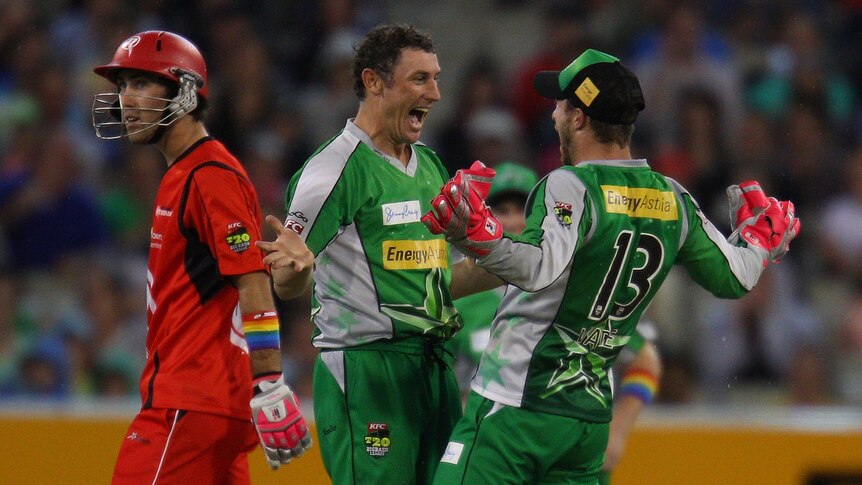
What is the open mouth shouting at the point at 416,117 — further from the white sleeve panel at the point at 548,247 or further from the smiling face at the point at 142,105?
the smiling face at the point at 142,105

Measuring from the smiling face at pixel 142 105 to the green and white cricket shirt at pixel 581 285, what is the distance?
1433mm

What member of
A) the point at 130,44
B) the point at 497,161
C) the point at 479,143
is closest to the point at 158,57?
the point at 130,44

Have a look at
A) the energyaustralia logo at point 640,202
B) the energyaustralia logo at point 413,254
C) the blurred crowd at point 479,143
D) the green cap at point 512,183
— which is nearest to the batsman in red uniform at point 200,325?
the energyaustralia logo at point 413,254

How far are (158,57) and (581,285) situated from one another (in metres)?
1.80

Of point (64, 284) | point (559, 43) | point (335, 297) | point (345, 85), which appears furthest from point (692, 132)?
point (335, 297)

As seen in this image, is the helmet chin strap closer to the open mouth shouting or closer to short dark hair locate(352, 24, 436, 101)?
short dark hair locate(352, 24, 436, 101)

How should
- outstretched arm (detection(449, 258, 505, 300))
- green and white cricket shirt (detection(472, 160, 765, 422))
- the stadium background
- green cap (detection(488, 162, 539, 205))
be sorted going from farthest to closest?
1. the stadium background
2. green cap (detection(488, 162, 539, 205))
3. outstretched arm (detection(449, 258, 505, 300))
4. green and white cricket shirt (detection(472, 160, 765, 422))

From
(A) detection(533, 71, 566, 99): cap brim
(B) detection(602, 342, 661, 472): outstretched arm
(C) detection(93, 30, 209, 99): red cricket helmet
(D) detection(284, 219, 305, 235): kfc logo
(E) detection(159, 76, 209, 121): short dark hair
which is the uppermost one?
(C) detection(93, 30, 209, 99): red cricket helmet

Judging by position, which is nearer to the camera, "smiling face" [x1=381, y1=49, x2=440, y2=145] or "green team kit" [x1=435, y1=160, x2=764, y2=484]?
"green team kit" [x1=435, y1=160, x2=764, y2=484]

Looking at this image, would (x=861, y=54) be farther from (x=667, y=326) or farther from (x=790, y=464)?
(x=790, y=464)

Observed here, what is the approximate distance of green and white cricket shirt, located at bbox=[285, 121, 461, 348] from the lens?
193 inches

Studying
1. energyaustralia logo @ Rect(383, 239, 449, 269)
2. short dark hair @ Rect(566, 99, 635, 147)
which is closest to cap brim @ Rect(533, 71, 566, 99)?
short dark hair @ Rect(566, 99, 635, 147)

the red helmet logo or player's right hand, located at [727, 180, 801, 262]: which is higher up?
the red helmet logo

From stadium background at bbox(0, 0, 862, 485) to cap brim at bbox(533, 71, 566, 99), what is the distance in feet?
9.17
